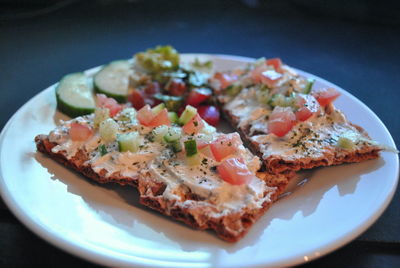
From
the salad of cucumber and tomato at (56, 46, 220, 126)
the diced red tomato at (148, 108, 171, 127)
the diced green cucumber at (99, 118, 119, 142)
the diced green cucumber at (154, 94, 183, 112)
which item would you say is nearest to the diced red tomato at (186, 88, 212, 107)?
the salad of cucumber and tomato at (56, 46, 220, 126)

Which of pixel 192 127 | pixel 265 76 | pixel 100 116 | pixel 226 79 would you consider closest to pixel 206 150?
pixel 192 127

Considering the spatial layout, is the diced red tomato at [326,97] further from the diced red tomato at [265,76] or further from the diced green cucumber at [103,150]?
the diced green cucumber at [103,150]

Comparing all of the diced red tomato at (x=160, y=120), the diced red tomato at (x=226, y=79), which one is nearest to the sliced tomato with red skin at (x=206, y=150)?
the diced red tomato at (x=160, y=120)

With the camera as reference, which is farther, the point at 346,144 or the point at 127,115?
the point at 127,115

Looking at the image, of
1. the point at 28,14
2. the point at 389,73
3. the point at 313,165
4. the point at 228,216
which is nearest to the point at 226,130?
the point at 313,165

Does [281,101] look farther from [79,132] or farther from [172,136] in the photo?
[79,132]
